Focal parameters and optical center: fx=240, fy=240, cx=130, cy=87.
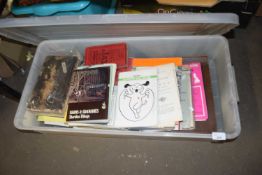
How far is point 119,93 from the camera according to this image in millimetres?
852

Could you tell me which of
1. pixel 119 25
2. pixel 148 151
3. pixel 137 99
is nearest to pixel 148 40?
pixel 119 25

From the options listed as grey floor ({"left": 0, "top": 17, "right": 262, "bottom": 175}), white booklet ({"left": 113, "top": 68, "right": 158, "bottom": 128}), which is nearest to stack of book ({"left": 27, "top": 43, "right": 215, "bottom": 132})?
white booklet ({"left": 113, "top": 68, "right": 158, "bottom": 128})

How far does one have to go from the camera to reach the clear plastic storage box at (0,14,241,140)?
0.77 m

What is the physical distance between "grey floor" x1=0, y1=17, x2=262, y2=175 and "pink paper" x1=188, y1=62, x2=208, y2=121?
0.41 feet

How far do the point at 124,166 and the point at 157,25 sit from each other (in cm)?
53

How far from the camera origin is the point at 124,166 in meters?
0.91

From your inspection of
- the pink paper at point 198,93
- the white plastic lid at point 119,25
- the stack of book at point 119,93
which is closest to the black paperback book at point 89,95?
the stack of book at point 119,93

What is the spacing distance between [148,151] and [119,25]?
1.58ft

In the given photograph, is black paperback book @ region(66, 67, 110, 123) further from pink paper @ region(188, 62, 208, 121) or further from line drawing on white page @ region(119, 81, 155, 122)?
pink paper @ region(188, 62, 208, 121)

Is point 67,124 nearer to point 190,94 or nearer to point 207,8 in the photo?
point 190,94

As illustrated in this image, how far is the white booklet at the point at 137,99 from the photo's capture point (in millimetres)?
787

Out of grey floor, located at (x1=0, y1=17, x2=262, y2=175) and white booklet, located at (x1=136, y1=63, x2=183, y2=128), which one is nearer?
white booklet, located at (x1=136, y1=63, x2=183, y2=128)

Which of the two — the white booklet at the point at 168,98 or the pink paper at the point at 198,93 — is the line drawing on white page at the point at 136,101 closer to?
the white booklet at the point at 168,98

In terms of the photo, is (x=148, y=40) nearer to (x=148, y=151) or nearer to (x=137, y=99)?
(x=137, y=99)
